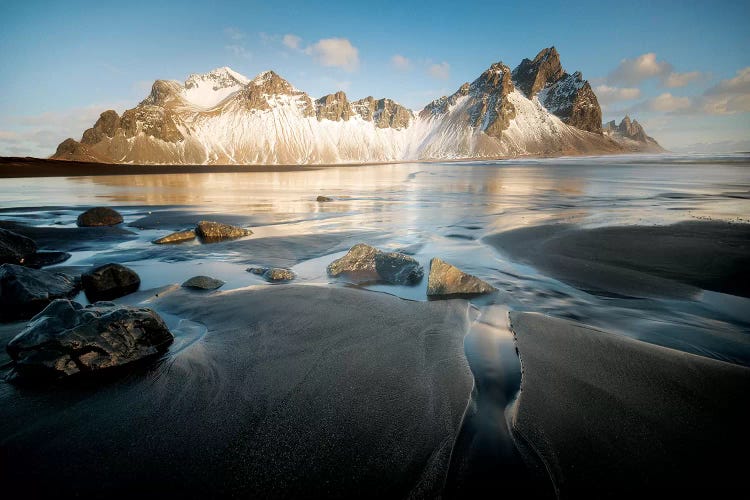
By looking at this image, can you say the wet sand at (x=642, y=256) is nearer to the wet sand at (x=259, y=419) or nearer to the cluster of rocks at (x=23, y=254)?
the wet sand at (x=259, y=419)

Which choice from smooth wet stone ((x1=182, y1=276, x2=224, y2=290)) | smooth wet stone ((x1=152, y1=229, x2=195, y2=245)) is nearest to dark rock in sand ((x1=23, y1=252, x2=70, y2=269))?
smooth wet stone ((x1=152, y1=229, x2=195, y2=245))

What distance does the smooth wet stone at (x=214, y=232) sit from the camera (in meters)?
9.74

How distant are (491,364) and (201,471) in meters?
2.79

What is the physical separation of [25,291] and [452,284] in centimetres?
662

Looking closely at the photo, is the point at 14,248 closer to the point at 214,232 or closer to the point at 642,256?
the point at 214,232

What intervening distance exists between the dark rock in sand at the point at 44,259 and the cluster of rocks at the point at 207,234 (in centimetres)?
199

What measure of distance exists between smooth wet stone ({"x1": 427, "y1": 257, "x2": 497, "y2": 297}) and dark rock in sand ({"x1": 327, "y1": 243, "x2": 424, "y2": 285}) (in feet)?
2.04

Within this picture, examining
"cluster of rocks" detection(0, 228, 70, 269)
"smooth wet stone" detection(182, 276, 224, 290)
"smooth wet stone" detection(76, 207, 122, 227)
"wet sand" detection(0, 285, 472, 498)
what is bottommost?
"wet sand" detection(0, 285, 472, 498)

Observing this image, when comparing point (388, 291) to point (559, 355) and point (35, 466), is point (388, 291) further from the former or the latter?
point (35, 466)

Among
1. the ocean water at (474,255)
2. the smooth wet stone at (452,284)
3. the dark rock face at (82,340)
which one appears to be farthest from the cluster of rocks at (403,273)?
the dark rock face at (82,340)

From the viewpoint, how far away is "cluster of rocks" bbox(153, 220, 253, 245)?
9.38 metres

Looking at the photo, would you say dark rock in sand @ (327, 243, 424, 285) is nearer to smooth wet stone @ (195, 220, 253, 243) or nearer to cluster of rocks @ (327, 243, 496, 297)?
cluster of rocks @ (327, 243, 496, 297)

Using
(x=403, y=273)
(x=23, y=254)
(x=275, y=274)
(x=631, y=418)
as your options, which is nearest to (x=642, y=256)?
(x=403, y=273)

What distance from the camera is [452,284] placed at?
5492 mm
